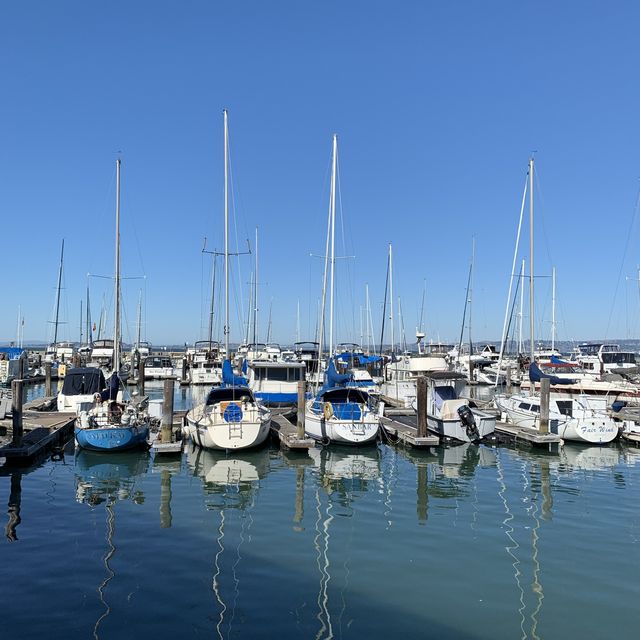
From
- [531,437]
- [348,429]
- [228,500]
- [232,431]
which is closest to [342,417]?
[348,429]

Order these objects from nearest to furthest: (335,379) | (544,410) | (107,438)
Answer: (107,438), (544,410), (335,379)

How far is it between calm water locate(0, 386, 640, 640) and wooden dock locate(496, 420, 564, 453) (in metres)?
3.20

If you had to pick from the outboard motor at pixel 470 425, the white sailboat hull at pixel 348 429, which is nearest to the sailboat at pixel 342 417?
the white sailboat hull at pixel 348 429

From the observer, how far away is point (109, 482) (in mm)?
18750

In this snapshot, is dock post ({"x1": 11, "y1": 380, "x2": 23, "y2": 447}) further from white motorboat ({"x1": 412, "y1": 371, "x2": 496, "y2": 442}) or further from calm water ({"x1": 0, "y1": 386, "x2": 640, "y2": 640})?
white motorboat ({"x1": 412, "y1": 371, "x2": 496, "y2": 442})

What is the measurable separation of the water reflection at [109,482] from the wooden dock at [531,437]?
15329mm

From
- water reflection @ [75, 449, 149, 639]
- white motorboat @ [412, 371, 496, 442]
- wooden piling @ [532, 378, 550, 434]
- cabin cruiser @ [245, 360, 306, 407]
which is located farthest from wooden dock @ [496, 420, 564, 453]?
water reflection @ [75, 449, 149, 639]

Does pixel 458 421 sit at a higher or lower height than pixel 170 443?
higher

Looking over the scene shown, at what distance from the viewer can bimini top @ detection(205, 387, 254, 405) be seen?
27.0m

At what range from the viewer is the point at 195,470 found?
2048 cm

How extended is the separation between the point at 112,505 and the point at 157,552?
4317 millimetres

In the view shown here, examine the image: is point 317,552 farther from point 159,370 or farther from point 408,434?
point 159,370

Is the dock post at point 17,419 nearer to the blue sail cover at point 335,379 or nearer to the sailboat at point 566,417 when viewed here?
the blue sail cover at point 335,379

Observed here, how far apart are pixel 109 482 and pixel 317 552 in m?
9.11
